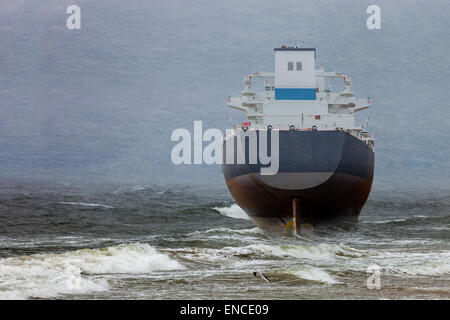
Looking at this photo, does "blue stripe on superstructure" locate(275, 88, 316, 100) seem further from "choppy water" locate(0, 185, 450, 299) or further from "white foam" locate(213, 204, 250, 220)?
"white foam" locate(213, 204, 250, 220)

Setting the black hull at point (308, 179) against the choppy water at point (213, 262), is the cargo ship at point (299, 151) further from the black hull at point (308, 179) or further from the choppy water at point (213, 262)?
the choppy water at point (213, 262)

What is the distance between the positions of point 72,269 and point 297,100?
59.4 ft

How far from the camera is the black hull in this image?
26.5 meters

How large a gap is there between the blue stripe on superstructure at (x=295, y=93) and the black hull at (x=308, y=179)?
3870 mm

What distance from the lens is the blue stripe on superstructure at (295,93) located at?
32031mm

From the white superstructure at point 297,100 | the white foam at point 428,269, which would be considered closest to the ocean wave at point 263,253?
the white foam at point 428,269

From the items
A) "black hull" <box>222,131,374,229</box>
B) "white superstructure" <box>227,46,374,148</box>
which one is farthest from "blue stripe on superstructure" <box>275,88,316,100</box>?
"black hull" <box>222,131,374,229</box>

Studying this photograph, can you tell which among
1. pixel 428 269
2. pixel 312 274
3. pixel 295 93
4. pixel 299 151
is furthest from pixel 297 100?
pixel 312 274

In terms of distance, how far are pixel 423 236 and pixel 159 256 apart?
575 inches

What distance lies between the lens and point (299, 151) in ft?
87.6

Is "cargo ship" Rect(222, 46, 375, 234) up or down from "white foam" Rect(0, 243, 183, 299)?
up

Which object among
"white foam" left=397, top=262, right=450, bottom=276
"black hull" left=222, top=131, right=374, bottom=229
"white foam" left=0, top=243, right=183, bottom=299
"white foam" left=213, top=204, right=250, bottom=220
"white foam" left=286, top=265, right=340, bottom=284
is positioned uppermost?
"black hull" left=222, top=131, right=374, bottom=229
